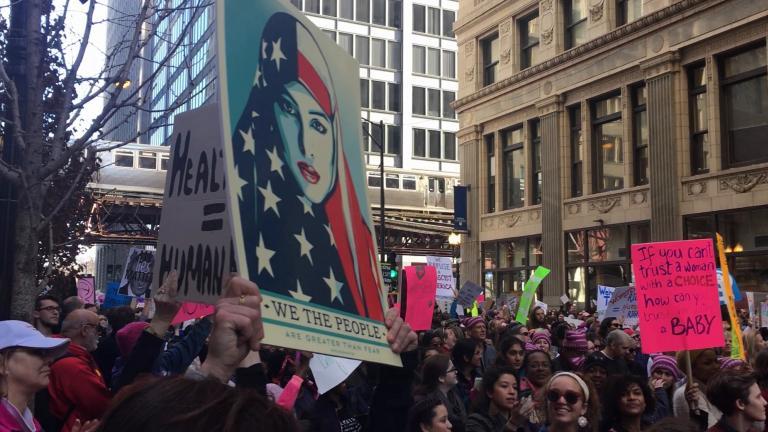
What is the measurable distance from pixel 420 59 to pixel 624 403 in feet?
211

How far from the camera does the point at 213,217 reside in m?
3.65

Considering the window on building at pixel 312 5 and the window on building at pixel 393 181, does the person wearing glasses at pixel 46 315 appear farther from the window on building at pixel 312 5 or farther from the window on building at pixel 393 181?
the window on building at pixel 312 5

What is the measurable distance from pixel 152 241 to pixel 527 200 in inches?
1132

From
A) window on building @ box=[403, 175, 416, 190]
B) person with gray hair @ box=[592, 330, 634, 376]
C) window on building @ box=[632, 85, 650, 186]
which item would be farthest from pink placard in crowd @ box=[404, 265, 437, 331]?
window on building @ box=[403, 175, 416, 190]

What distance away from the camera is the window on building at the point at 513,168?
29.9 metres

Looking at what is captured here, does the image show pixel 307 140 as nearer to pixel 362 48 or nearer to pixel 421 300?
pixel 421 300

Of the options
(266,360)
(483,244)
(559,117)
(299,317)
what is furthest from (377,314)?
(483,244)

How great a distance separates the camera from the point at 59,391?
4.41m

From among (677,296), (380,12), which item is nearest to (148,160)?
(380,12)

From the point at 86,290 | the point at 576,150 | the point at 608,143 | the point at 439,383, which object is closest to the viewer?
the point at 439,383

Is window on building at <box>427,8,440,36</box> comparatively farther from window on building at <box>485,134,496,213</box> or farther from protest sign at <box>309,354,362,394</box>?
protest sign at <box>309,354,362,394</box>

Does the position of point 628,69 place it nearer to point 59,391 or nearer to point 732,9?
point 732,9

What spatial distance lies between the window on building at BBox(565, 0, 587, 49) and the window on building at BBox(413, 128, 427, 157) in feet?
132

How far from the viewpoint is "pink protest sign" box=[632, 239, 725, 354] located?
299 inches
